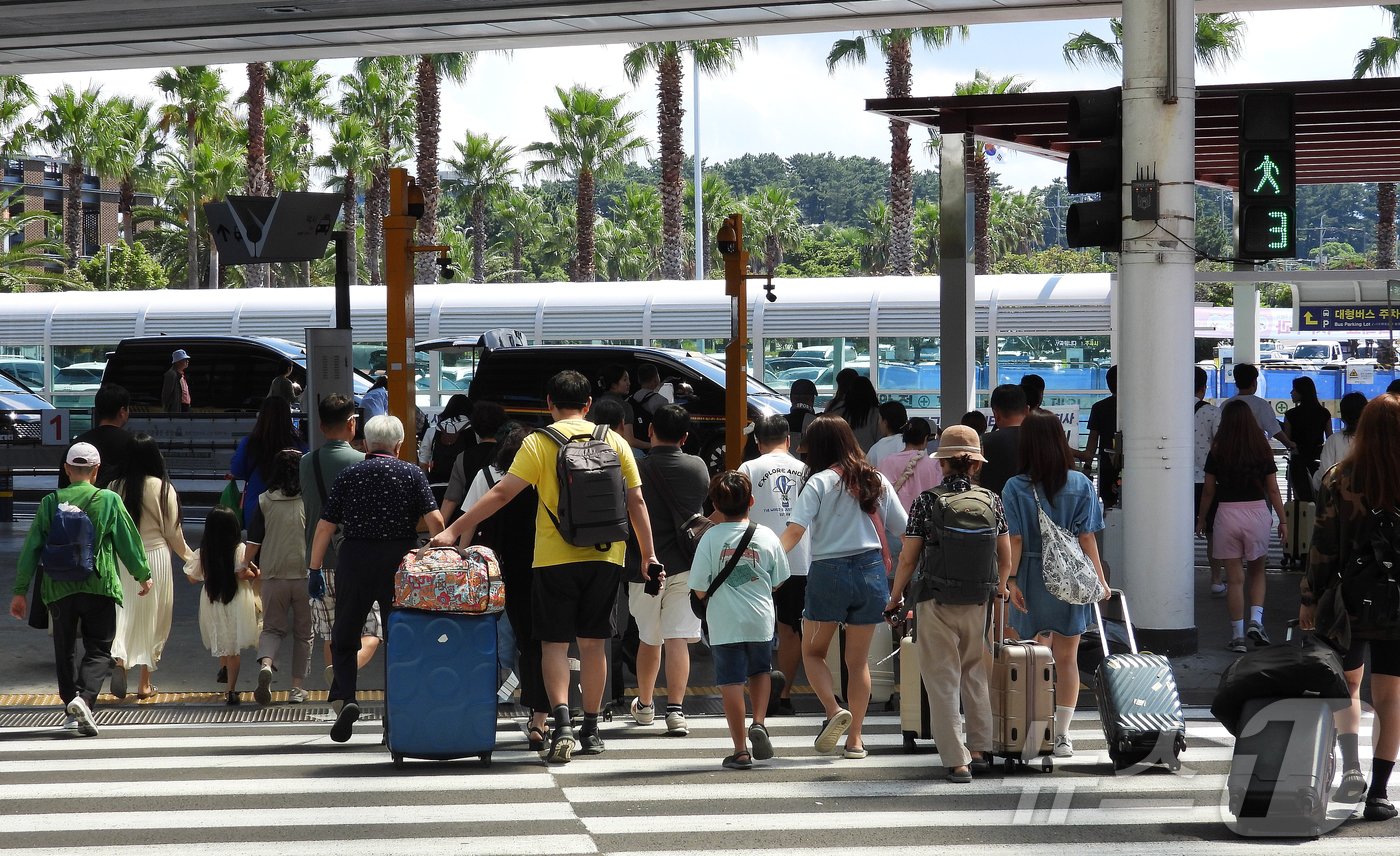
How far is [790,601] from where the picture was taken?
8438 millimetres

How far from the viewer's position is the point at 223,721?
8.85 meters

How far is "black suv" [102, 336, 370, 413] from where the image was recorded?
23.4 meters

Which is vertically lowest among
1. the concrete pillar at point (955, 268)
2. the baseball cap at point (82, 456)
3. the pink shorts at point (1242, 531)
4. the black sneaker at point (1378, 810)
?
the black sneaker at point (1378, 810)

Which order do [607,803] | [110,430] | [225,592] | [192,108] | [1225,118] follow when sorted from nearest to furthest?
[607,803]
[225,592]
[110,430]
[1225,118]
[192,108]

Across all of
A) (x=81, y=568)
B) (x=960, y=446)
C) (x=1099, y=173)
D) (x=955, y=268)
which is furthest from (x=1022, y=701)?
(x=955, y=268)

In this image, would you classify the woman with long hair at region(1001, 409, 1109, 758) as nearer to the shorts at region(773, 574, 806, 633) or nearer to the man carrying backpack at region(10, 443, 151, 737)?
the shorts at region(773, 574, 806, 633)

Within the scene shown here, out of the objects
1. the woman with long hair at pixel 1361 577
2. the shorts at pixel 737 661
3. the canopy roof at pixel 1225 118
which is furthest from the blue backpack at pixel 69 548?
the canopy roof at pixel 1225 118

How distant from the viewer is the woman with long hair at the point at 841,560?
24.1 feet

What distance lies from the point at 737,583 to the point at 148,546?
4.01 metres

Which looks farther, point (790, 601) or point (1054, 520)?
point (790, 601)

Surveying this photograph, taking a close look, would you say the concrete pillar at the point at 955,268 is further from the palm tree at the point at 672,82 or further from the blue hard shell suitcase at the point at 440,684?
the palm tree at the point at 672,82

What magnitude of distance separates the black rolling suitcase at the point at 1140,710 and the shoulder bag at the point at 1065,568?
0.34 metres

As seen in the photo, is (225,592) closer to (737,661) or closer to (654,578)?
(654,578)

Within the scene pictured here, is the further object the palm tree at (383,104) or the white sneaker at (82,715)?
the palm tree at (383,104)
